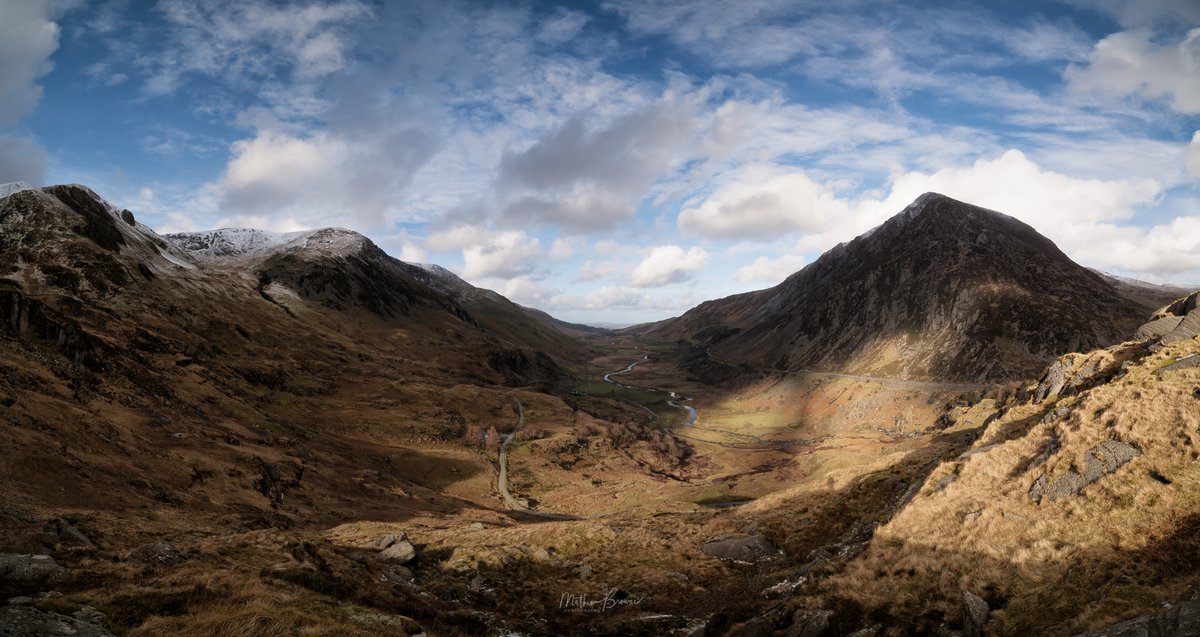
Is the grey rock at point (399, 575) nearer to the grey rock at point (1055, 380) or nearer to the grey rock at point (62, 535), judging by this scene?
the grey rock at point (62, 535)

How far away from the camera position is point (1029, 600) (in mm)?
14062

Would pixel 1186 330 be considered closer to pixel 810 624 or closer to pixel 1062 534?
pixel 1062 534

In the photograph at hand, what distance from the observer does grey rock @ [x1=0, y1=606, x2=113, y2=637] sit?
11914 mm

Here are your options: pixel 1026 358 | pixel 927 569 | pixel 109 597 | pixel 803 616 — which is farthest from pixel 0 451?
pixel 1026 358

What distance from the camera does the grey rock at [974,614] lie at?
1367 cm

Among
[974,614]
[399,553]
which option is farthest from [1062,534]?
[399,553]

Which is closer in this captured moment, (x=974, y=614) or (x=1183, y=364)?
(x=974, y=614)

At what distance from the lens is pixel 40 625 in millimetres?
12430

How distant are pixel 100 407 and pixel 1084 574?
82537mm

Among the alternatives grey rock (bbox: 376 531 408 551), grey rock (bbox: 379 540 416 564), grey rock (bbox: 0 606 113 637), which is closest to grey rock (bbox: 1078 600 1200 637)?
grey rock (bbox: 0 606 113 637)

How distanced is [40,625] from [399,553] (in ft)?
72.6

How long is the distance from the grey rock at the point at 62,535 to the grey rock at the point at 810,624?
29.6 meters
